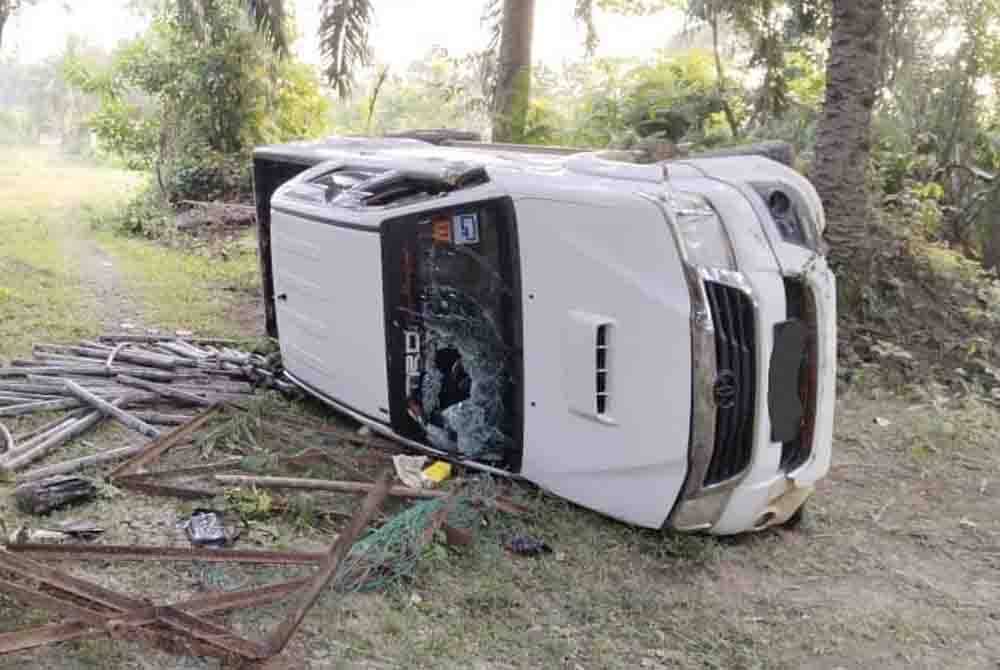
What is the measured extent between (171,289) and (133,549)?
6.17 meters

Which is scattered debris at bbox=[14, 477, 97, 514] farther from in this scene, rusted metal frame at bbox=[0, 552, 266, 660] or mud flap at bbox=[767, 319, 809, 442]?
mud flap at bbox=[767, 319, 809, 442]

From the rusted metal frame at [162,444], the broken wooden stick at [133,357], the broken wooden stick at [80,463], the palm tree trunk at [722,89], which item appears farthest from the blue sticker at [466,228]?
the palm tree trunk at [722,89]

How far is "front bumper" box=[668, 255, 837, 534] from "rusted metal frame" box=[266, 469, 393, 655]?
125cm

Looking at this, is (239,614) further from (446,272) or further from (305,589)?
(446,272)

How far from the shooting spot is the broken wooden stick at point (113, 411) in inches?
205

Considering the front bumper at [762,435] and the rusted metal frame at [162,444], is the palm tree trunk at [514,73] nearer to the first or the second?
the rusted metal frame at [162,444]

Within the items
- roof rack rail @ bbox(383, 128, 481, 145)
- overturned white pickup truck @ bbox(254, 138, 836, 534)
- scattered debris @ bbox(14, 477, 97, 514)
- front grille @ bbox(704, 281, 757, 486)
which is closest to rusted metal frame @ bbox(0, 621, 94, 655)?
scattered debris @ bbox(14, 477, 97, 514)

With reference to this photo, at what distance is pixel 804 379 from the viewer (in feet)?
13.1

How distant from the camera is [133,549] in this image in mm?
3654

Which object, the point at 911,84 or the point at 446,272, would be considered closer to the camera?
the point at 446,272

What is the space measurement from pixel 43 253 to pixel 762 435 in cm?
966

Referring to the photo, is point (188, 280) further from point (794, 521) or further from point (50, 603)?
point (794, 521)

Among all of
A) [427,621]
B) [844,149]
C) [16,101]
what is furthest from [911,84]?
[16,101]

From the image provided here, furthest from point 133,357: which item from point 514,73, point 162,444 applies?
point 514,73
